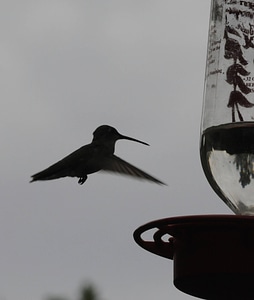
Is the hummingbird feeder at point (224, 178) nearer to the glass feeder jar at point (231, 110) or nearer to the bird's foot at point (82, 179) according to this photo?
the glass feeder jar at point (231, 110)

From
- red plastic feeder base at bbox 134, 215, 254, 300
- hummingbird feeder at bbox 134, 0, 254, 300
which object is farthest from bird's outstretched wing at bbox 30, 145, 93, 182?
red plastic feeder base at bbox 134, 215, 254, 300

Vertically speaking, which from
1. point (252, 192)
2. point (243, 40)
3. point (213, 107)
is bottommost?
point (252, 192)

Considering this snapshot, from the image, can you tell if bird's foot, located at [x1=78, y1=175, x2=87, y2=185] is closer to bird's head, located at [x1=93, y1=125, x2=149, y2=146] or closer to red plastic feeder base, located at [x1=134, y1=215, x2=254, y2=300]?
bird's head, located at [x1=93, y1=125, x2=149, y2=146]

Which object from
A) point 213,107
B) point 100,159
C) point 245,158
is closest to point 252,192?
point 245,158

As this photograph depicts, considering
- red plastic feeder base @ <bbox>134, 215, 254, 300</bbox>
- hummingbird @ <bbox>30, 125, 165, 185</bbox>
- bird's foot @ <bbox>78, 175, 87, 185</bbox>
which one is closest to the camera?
red plastic feeder base @ <bbox>134, 215, 254, 300</bbox>

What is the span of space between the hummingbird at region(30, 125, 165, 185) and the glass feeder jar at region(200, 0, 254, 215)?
909 millimetres

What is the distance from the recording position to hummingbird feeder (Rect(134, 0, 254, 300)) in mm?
3822

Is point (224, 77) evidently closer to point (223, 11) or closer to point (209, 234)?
point (223, 11)

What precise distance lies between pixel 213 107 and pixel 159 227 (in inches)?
42.4

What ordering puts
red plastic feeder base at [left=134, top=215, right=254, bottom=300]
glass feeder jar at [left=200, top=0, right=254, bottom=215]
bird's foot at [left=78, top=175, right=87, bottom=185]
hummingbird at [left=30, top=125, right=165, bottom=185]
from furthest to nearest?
hummingbird at [left=30, top=125, right=165, bottom=185]
bird's foot at [left=78, top=175, right=87, bottom=185]
glass feeder jar at [left=200, top=0, right=254, bottom=215]
red plastic feeder base at [left=134, top=215, right=254, bottom=300]

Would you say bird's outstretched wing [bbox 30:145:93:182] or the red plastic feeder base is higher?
bird's outstretched wing [bbox 30:145:93:182]

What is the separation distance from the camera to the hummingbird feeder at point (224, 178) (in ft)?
12.5

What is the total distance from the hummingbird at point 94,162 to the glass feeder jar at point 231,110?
0.91m

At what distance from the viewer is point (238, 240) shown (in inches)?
152
